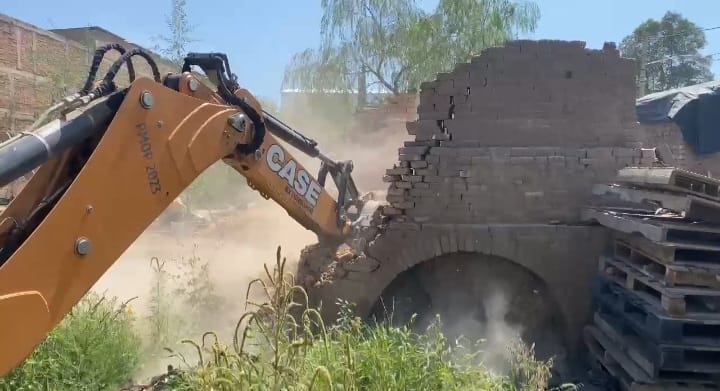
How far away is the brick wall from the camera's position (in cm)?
1127

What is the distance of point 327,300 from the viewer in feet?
19.1

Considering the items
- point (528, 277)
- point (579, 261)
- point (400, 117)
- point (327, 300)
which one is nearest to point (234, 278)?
point (327, 300)

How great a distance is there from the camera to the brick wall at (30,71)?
37.0 ft

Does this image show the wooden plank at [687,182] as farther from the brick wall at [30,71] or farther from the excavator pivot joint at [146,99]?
the brick wall at [30,71]

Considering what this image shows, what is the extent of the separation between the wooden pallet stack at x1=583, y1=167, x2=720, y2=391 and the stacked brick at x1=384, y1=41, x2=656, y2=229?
3.15ft

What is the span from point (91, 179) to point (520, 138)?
156 inches

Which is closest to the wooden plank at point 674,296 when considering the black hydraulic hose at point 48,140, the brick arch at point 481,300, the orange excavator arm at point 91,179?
the brick arch at point 481,300

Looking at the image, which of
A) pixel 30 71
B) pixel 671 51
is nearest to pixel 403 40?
pixel 30 71

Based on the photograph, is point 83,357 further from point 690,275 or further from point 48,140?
point 690,275

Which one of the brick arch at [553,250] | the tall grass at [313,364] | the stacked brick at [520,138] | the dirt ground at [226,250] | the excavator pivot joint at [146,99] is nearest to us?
the tall grass at [313,364]

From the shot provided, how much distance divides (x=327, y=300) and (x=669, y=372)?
3073 millimetres

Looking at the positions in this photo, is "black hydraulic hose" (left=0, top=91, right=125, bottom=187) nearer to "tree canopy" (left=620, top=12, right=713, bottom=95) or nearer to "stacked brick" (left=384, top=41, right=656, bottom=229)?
"stacked brick" (left=384, top=41, right=656, bottom=229)

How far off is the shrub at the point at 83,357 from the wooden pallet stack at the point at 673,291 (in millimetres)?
3838

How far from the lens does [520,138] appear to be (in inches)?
220
